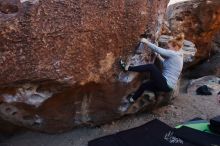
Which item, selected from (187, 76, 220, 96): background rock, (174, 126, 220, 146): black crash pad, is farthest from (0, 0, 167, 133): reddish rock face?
(187, 76, 220, 96): background rock

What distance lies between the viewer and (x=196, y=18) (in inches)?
285

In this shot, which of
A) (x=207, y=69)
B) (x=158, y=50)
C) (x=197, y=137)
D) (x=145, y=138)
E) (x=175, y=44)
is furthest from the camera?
(x=207, y=69)

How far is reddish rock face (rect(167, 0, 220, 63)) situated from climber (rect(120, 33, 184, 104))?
1.89 metres

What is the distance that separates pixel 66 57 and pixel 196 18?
11.8 ft

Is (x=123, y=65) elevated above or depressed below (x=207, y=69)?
above

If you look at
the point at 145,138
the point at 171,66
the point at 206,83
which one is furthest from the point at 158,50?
the point at 206,83

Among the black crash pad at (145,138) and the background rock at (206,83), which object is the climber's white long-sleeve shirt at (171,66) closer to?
the black crash pad at (145,138)

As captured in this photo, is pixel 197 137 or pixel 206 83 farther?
pixel 206 83

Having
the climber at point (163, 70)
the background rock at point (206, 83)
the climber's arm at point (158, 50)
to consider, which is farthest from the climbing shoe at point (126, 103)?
the background rock at point (206, 83)

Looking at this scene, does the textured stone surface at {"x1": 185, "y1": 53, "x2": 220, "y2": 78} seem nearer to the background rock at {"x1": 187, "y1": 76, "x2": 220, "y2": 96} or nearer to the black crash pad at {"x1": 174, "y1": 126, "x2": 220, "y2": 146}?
the background rock at {"x1": 187, "y1": 76, "x2": 220, "y2": 96}

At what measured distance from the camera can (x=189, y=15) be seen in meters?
7.17

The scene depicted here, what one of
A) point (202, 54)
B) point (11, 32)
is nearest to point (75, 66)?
point (11, 32)

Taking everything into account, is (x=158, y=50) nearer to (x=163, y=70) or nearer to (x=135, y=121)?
(x=163, y=70)

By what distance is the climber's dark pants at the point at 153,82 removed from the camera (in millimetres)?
4844
